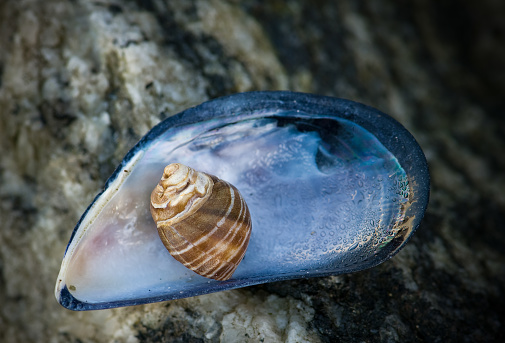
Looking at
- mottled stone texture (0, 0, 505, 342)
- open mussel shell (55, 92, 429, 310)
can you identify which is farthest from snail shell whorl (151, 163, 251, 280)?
mottled stone texture (0, 0, 505, 342)

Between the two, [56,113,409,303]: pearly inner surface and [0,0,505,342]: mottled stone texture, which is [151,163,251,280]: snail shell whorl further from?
[0,0,505,342]: mottled stone texture

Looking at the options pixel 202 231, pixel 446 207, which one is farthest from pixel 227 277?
pixel 446 207

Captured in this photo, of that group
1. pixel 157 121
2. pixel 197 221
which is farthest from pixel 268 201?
pixel 157 121

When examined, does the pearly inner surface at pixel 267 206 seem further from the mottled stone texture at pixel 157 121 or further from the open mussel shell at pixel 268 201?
the mottled stone texture at pixel 157 121

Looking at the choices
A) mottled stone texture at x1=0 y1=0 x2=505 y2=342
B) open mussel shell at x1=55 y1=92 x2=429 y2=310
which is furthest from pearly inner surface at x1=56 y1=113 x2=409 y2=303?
mottled stone texture at x1=0 y1=0 x2=505 y2=342

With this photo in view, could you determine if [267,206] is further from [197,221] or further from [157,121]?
[157,121]

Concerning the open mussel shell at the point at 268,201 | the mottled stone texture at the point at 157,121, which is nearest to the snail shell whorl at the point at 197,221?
the open mussel shell at the point at 268,201

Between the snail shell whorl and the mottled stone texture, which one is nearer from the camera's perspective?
the snail shell whorl
